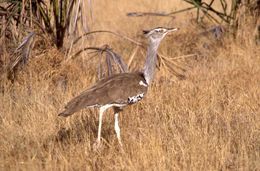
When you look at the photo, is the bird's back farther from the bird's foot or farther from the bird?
the bird's foot

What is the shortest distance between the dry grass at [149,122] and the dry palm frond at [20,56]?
0.11 metres

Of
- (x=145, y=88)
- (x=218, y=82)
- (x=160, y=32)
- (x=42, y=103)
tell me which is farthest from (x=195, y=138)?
(x=218, y=82)

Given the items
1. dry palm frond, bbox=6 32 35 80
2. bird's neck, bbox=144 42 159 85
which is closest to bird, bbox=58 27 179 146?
bird's neck, bbox=144 42 159 85

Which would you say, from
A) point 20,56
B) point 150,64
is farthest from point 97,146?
point 20,56

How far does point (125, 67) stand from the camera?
675 cm

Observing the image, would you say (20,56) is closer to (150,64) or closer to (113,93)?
Result: (150,64)

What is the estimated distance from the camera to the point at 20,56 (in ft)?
22.4

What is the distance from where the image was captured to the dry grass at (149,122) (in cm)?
467

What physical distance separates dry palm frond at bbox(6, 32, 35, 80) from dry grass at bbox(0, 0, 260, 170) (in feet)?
0.37

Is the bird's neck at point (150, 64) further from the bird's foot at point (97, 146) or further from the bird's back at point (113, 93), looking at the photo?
the bird's foot at point (97, 146)

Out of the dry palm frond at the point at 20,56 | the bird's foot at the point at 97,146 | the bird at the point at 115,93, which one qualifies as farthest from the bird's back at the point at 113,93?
the dry palm frond at the point at 20,56

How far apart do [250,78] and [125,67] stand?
4.80 feet

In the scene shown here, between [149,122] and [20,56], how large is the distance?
1896 millimetres

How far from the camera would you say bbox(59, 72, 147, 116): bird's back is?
468cm
